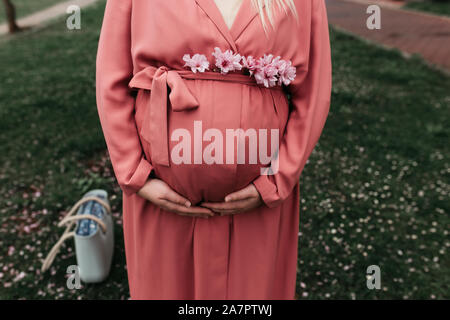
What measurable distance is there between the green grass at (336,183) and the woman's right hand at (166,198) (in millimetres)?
1578

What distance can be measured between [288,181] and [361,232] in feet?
6.92

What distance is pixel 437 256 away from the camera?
9.94ft

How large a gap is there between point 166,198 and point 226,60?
0.60 metres

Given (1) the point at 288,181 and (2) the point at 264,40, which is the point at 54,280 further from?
(2) the point at 264,40

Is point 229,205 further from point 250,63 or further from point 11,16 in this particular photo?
point 11,16

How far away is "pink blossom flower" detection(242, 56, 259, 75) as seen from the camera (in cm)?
133

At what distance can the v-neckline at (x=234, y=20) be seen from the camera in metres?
1.33

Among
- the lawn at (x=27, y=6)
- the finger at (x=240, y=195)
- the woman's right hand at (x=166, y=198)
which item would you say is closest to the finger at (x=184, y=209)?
the woman's right hand at (x=166, y=198)

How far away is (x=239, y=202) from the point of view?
4.81ft

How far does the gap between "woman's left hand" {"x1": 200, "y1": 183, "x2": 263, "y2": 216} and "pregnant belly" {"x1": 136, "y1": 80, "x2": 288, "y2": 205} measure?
35 mm

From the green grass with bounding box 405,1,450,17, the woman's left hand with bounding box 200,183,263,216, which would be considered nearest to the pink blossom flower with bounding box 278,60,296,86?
the woman's left hand with bounding box 200,183,263,216

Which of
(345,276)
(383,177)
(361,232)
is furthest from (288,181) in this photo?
(383,177)

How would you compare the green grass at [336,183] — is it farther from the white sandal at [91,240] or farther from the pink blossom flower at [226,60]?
the pink blossom flower at [226,60]

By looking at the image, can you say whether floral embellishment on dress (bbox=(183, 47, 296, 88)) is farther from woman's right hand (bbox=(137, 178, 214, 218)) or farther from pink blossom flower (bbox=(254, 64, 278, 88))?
woman's right hand (bbox=(137, 178, 214, 218))
